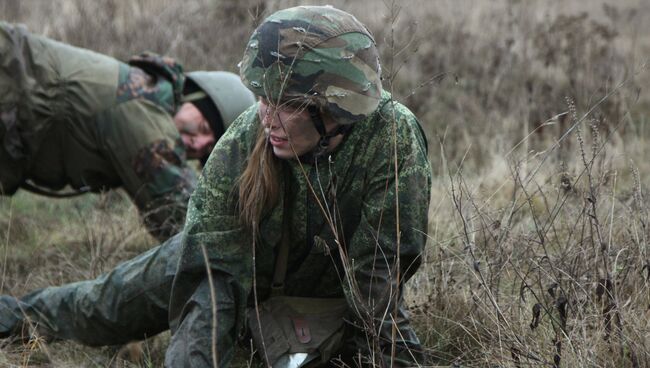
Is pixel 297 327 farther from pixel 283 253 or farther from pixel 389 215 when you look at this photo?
pixel 389 215

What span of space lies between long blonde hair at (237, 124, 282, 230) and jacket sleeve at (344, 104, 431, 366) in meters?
0.32

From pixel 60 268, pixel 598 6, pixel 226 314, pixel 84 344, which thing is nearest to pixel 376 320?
pixel 226 314

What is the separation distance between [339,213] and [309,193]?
12 cm

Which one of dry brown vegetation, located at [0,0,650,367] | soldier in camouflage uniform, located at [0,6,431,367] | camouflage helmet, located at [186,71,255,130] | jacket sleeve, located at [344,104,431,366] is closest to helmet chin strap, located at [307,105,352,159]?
soldier in camouflage uniform, located at [0,6,431,367]

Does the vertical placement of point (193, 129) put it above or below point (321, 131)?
below

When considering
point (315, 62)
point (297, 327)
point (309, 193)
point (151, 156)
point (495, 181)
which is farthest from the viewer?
point (495, 181)

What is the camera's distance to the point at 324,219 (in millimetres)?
3371

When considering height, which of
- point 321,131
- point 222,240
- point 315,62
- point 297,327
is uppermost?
point 315,62

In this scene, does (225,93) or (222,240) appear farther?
(225,93)

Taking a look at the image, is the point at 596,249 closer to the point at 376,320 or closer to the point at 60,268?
the point at 376,320

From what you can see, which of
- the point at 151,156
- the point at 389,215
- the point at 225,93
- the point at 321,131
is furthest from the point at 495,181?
the point at 321,131

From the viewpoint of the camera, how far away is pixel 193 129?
533 cm

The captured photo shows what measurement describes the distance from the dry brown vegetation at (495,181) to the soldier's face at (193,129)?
520 mm

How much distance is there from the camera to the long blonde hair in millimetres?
3139
